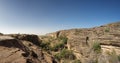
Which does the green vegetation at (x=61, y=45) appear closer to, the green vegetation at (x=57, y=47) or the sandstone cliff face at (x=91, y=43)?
the green vegetation at (x=57, y=47)

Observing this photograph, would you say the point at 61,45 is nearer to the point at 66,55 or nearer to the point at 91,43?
the point at 66,55

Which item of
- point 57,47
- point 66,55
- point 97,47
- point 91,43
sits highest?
point 91,43

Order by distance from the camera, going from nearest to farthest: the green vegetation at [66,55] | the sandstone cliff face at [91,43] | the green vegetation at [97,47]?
the sandstone cliff face at [91,43], the green vegetation at [97,47], the green vegetation at [66,55]

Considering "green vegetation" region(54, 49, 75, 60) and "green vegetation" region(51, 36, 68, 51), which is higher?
"green vegetation" region(51, 36, 68, 51)

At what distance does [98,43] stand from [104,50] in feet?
8.17

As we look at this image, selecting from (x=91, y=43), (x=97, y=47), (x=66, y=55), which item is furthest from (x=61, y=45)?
(x=97, y=47)

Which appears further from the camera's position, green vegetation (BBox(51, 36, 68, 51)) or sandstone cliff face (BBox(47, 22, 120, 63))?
green vegetation (BBox(51, 36, 68, 51))

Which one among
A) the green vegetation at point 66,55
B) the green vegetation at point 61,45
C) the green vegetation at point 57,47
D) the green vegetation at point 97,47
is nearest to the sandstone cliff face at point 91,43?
the green vegetation at point 97,47

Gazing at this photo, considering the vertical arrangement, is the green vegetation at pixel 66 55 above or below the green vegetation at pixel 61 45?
below

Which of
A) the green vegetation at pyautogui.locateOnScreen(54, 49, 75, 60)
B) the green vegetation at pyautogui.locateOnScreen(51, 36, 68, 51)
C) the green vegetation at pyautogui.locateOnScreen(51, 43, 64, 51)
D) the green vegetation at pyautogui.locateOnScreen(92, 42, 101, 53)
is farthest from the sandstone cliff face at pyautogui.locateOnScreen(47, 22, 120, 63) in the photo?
the green vegetation at pyautogui.locateOnScreen(51, 43, 64, 51)

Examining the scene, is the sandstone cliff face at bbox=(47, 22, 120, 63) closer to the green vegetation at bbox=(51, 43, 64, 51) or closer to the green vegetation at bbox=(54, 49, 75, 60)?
the green vegetation at bbox=(54, 49, 75, 60)

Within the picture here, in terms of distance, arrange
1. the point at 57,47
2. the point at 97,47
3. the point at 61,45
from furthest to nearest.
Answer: the point at 61,45 → the point at 57,47 → the point at 97,47

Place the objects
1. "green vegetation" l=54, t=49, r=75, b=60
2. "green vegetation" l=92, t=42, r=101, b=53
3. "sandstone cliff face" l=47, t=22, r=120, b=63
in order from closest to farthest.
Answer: "sandstone cliff face" l=47, t=22, r=120, b=63 < "green vegetation" l=92, t=42, r=101, b=53 < "green vegetation" l=54, t=49, r=75, b=60

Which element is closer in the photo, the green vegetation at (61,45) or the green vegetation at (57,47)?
the green vegetation at (57,47)
